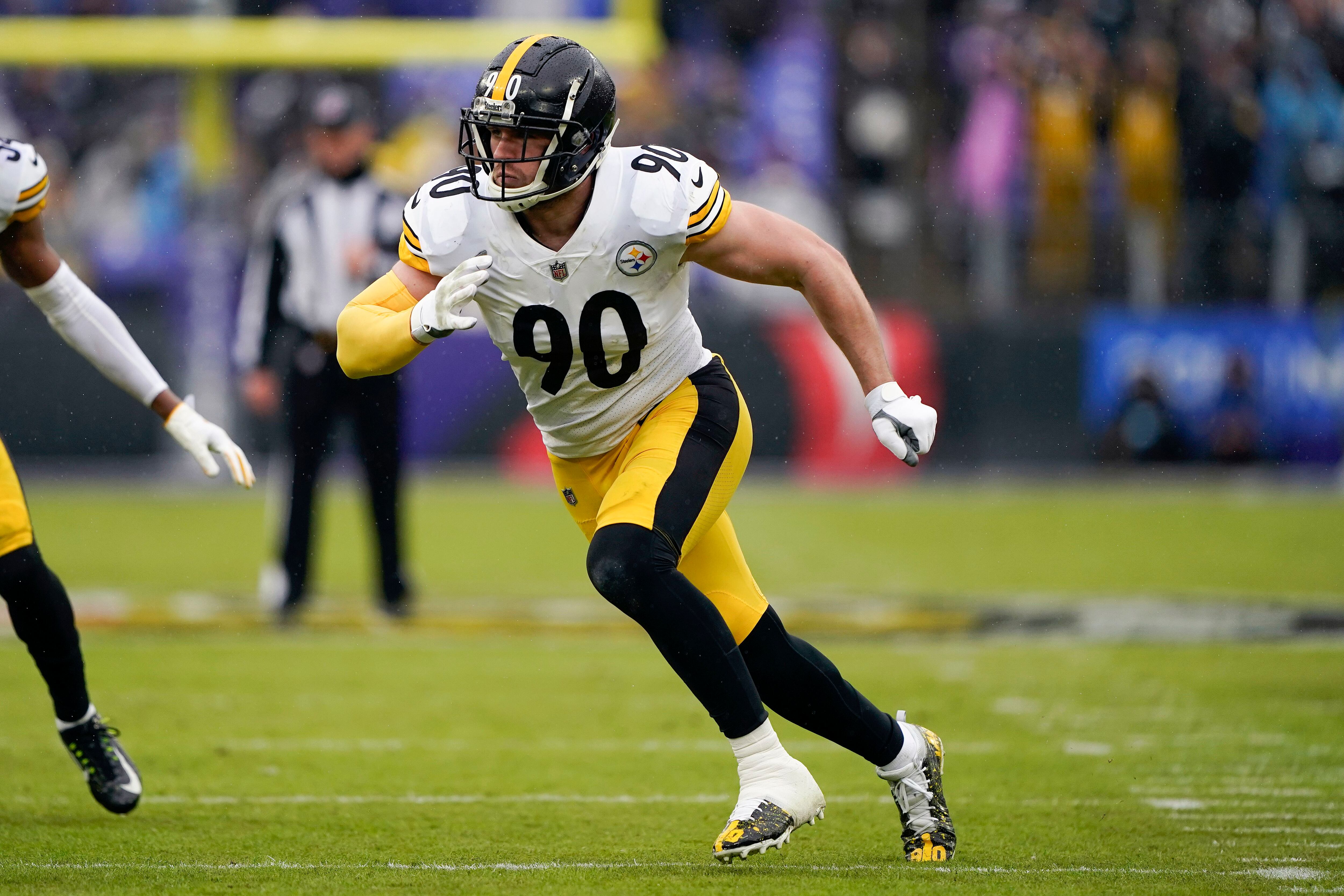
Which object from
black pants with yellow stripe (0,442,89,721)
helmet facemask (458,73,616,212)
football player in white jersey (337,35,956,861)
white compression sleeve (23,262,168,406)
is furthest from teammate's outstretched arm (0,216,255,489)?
helmet facemask (458,73,616,212)

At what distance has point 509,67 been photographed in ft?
10.9

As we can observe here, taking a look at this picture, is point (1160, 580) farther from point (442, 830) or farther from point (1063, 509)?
point (442, 830)

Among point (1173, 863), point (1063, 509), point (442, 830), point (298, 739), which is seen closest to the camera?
point (1173, 863)

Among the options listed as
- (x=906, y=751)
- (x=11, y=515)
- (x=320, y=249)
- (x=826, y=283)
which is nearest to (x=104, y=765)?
(x=11, y=515)

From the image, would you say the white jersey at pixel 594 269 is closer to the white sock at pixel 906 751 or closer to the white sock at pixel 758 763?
the white sock at pixel 758 763

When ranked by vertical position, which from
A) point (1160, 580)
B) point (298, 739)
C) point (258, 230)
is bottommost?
point (1160, 580)

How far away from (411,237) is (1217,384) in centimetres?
1048

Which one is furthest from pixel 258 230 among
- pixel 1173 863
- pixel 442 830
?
pixel 1173 863

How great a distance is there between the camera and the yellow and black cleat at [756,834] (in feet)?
10.2

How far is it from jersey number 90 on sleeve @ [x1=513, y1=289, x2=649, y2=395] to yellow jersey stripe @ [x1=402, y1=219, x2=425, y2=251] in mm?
237

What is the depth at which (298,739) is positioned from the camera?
4.64m

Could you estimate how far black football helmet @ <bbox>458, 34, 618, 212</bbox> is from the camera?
3271mm

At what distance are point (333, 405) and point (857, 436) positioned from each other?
6.72m

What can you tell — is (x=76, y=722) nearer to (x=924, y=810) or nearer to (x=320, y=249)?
(x=924, y=810)
